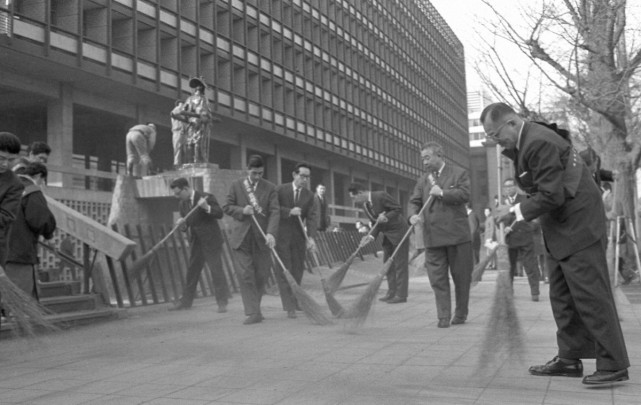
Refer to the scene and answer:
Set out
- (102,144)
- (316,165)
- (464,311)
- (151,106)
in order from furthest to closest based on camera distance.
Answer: (316,165), (102,144), (151,106), (464,311)

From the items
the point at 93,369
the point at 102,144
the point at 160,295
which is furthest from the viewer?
the point at 102,144

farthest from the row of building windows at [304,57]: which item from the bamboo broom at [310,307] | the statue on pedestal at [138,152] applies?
the bamboo broom at [310,307]

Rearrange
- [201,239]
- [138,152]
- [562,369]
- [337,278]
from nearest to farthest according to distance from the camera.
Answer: [562,369] < [337,278] < [201,239] < [138,152]

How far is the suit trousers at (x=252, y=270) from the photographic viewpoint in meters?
8.74

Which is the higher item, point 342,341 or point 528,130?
point 528,130

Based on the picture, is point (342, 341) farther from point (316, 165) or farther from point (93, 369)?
point (316, 165)

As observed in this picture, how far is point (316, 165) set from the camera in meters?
51.0

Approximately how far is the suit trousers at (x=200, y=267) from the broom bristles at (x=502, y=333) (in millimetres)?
5252

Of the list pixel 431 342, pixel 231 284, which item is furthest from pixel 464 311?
pixel 231 284

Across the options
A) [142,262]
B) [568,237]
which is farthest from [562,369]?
[142,262]

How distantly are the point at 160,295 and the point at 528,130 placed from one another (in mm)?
7499

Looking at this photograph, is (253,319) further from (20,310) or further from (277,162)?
(277,162)

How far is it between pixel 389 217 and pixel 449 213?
3365 millimetres

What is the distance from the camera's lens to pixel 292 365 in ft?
18.1
